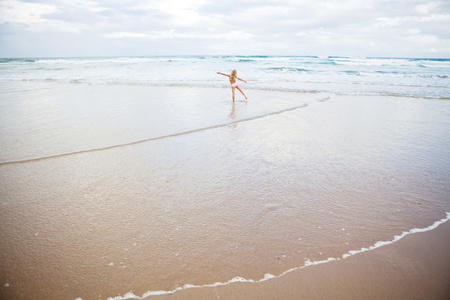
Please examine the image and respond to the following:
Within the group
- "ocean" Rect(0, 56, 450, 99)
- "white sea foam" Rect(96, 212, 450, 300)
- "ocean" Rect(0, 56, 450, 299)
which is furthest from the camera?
"ocean" Rect(0, 56, 450, 99)

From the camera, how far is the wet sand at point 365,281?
6.39 ft

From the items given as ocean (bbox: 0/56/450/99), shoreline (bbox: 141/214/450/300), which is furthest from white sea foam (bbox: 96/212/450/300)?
ocean (bbox: 0/56/450/99)

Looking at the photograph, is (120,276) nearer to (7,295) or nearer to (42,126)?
(7,295)

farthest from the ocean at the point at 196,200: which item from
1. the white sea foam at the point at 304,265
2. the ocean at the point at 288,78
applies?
the ocean at the point at 288,78

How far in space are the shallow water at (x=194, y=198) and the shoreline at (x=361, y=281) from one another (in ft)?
0.31

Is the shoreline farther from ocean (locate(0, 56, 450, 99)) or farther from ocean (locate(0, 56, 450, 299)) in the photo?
ocean (locate(0, 56, 450, 99))

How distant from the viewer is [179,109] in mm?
8352

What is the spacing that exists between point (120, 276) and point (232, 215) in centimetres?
124

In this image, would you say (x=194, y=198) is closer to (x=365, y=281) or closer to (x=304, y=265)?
(x=304, y=265)

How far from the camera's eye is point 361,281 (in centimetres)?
206

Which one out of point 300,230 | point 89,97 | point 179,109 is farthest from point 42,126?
point 300,230

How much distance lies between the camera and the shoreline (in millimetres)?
1947

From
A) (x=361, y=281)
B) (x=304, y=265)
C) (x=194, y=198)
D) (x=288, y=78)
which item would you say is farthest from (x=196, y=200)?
(x=288, y=78)

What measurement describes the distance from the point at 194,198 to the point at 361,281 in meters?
1.90
